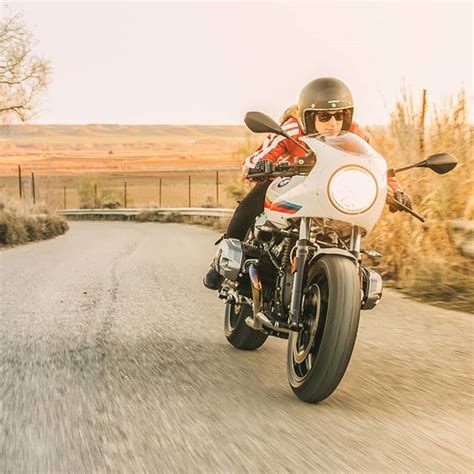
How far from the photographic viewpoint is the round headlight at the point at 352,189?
414 centimetres

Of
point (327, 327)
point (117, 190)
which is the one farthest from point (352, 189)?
point (117, 190)

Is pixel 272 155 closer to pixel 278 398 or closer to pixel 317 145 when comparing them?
pixel 317 145

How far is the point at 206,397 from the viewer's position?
14.2 feet

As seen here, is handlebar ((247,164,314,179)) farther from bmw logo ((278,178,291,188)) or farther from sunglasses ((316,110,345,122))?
sunglasses ((316,110,345,122))

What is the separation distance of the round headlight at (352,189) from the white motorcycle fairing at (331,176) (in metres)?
0.02

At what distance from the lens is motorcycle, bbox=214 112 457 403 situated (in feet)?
13.2

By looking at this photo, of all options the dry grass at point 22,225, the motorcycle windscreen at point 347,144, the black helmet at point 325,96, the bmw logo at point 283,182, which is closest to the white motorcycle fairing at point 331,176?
the motorcycle windscreen at point 347,144

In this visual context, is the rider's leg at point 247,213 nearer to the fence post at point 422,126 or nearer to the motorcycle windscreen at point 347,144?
the motorcycle windscreen at point 347,144

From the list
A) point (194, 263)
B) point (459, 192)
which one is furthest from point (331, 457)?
point (194, 263)

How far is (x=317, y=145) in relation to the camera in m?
4.32

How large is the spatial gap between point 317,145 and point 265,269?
108cm

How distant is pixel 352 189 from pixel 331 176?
0.42 ft

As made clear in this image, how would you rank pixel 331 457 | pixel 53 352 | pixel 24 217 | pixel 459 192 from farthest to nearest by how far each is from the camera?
pixel 24 217 → pixel 459 192 → pixel 53 352 → pixel 331 457

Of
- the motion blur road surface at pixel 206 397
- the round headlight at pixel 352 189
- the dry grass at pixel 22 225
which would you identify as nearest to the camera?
the motion blur road surface at pixel 206 397
